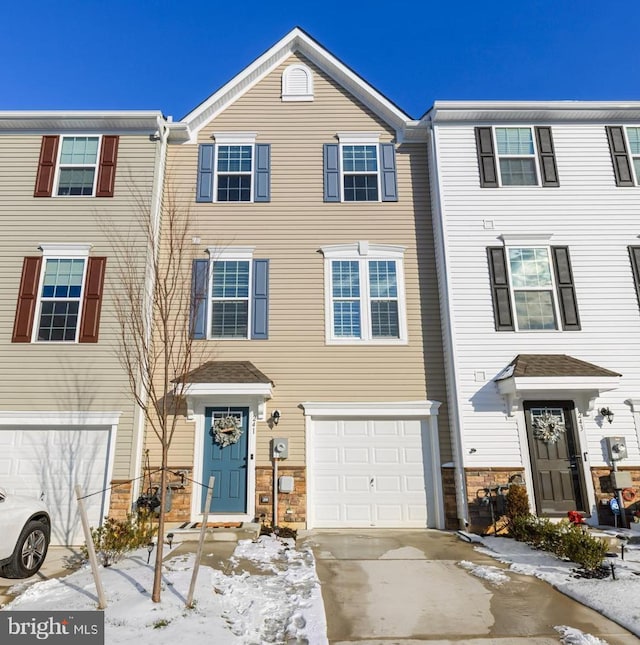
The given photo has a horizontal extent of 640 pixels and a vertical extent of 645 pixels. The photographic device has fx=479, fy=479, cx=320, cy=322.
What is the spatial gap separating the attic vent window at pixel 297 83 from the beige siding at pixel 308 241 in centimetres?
16

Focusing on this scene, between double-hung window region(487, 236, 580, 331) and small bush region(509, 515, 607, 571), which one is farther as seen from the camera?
double-hung window region(487, 236, 580, 331)

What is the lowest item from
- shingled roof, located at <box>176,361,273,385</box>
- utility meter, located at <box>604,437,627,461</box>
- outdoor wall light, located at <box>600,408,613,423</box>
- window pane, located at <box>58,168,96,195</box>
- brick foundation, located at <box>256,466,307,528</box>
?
brick foundation, located at <box>256,466,307,528</box>

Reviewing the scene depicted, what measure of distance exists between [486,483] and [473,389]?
1.75 meters

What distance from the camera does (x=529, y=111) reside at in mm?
10680

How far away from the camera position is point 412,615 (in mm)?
4863

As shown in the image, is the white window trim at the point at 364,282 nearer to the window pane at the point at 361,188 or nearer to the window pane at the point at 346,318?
the window pane at the point at 346,318

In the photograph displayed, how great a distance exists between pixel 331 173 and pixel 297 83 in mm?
2586

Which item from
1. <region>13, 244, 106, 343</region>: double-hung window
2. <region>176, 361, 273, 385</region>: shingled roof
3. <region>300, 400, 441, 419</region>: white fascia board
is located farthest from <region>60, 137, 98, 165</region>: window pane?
<region>300, 400, 441, 419</region>: white fascia board

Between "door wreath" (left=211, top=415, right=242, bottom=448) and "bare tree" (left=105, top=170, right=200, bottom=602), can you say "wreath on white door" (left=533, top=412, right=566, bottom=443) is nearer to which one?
"door wreath" (left=211, top=415, right=242, bottom=448)

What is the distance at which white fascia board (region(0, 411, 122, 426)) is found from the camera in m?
8.97

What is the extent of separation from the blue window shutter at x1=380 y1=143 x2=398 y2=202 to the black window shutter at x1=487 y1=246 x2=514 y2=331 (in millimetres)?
2495

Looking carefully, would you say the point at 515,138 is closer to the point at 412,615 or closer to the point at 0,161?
the point at 412,615

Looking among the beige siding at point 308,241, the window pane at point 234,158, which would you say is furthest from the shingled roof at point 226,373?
the window pane at point 234,158

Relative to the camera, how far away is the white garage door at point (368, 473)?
9203 mm
